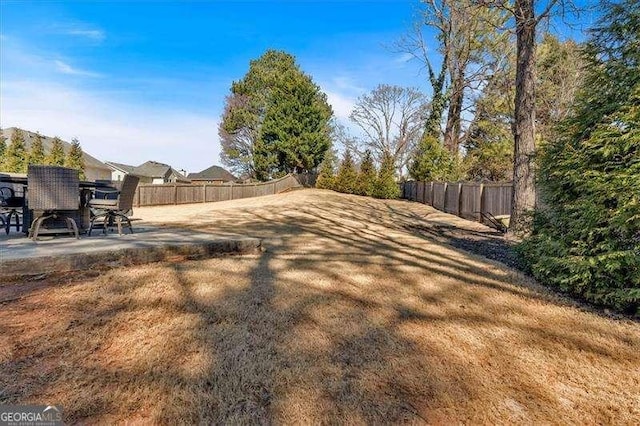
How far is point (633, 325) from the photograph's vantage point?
105 inches

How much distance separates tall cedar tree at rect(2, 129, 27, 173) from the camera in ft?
72.0

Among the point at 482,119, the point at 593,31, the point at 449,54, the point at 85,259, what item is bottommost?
the point at 85,259

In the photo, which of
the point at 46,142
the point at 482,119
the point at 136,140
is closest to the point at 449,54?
the point at 482,119

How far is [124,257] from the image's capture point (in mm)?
3412

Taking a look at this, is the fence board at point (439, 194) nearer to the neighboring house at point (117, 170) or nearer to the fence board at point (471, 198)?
the fence board at point (471, 198)

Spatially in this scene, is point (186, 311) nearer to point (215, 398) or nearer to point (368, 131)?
point (215, 398)

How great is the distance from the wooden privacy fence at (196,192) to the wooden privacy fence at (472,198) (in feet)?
34.5

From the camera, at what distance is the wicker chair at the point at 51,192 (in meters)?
3.83

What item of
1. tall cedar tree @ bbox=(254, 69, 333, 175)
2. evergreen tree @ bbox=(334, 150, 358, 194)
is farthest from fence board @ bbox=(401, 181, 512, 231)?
tall cedar tree @ bbox=(254, 69, 333, 175)

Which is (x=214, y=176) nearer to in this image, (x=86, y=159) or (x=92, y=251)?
(x=86, y=159)

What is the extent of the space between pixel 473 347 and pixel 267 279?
2040 mm

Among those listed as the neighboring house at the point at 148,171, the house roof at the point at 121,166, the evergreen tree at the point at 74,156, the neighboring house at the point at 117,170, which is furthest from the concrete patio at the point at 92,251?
the house roof at the point at 121,166

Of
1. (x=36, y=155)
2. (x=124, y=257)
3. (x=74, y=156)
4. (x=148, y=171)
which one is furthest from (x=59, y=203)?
(x=148, y=171)

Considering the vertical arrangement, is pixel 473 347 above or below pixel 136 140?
below
